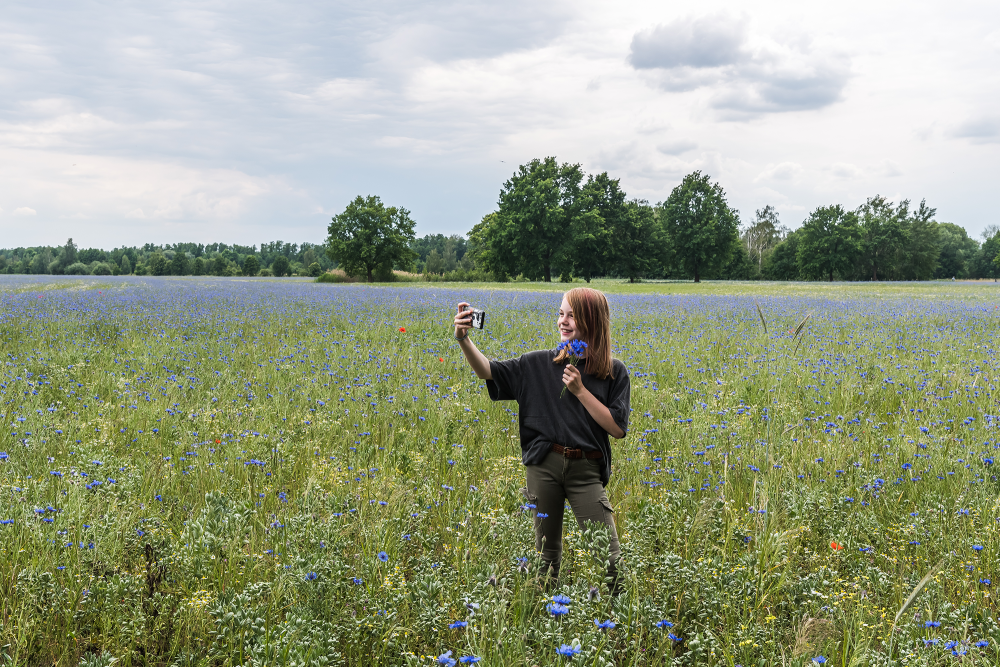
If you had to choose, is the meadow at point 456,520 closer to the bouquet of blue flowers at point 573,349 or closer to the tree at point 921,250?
the bouquet of blue flowers at point 573,349

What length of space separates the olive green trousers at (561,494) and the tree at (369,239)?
59216 millimetres

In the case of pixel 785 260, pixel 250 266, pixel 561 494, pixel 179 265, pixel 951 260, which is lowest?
pixel 561 494

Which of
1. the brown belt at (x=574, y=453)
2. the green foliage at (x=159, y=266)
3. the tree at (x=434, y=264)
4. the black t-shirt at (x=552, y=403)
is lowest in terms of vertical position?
the brown belt at (x=574, y=453)

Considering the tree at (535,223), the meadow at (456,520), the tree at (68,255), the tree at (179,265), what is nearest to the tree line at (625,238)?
the tree at (535,223)

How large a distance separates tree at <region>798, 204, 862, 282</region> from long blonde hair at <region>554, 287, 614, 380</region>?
3234 inches

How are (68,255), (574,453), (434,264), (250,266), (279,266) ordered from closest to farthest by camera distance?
(574,453) < (68,255) < (250,266) < (434,264) < (279,266)

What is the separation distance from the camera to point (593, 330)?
284 cm

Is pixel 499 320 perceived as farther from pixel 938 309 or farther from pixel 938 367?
pixel 938 309

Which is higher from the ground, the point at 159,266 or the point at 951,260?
the point at 951,260

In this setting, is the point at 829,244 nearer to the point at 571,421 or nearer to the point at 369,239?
the point at 369,239

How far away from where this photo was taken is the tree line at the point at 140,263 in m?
74.4

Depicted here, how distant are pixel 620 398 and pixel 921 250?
9543cm

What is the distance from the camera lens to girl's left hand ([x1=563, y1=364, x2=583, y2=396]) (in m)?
2.56

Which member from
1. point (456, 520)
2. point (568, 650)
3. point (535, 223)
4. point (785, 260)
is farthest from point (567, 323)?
point (785, 260)
